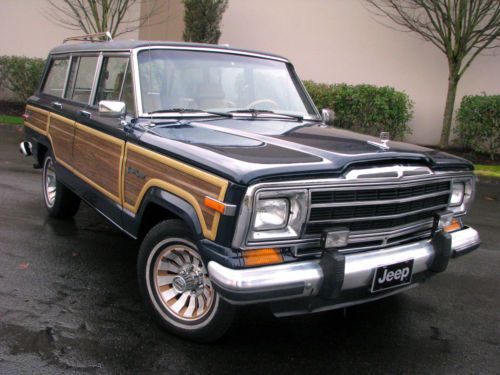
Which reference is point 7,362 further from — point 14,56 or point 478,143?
point 14,56

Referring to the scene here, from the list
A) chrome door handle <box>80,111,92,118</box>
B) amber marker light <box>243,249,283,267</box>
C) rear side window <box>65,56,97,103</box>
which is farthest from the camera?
rear side window <box>65,56,97,103</box>

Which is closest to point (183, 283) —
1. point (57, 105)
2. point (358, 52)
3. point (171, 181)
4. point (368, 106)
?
point (171, 181)

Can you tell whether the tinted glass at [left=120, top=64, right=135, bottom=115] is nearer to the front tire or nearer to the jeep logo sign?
the front tire

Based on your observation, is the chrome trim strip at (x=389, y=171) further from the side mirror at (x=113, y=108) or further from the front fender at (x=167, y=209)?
the side mirror at (x=113, y=108)

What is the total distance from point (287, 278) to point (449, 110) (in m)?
10.3

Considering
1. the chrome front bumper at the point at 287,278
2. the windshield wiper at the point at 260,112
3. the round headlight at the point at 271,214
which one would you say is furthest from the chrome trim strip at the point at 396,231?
the windshield wiper at the point at 260,112

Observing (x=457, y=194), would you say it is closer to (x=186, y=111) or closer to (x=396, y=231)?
(x=396, y=231)

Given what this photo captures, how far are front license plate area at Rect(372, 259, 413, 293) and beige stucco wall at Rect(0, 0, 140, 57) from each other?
Result: 1354cm

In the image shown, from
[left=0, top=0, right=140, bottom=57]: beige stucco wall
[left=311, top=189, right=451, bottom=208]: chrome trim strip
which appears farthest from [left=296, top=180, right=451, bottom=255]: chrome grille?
[left=0, top=0, right=140, bottom=57]: beige stucco wall

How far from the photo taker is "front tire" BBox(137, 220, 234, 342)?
3177 mm

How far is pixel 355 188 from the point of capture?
3.02 metres

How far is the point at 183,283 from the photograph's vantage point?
3338 mm

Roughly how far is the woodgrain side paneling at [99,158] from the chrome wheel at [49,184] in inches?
48.2

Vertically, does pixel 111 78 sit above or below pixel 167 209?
above
